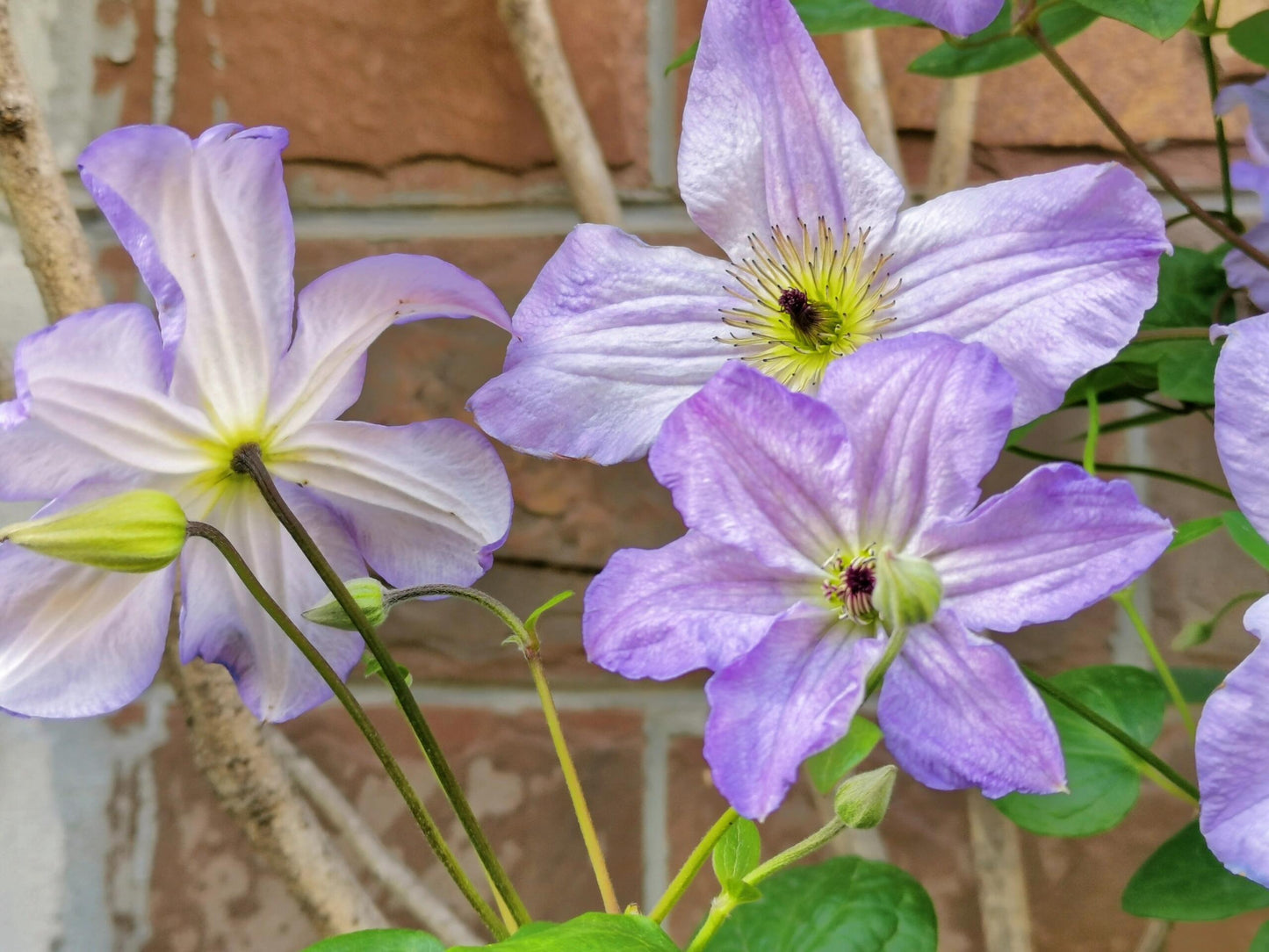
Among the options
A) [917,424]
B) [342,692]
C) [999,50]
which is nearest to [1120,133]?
[999,50]

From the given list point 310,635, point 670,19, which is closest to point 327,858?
point 310,635

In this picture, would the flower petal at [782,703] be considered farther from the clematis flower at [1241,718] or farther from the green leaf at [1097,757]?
the green leaf at [1097,757]

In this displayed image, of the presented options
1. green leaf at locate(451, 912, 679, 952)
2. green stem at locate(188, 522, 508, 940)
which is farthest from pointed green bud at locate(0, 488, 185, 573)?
green leaf at locate(451, 912, 679, 952)

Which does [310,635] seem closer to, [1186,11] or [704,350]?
[704,350]

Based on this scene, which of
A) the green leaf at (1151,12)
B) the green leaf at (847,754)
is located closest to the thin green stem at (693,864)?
the green leaf at (847,754)

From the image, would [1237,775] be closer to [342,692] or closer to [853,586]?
[853,586]

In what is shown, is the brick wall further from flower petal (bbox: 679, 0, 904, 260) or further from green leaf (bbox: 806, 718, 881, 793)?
flower petal (bbox: 679, 0, 904, 260)

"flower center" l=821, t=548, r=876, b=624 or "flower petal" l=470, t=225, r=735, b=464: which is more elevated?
"flower petal" l=470, t=225, r=735, b=464
